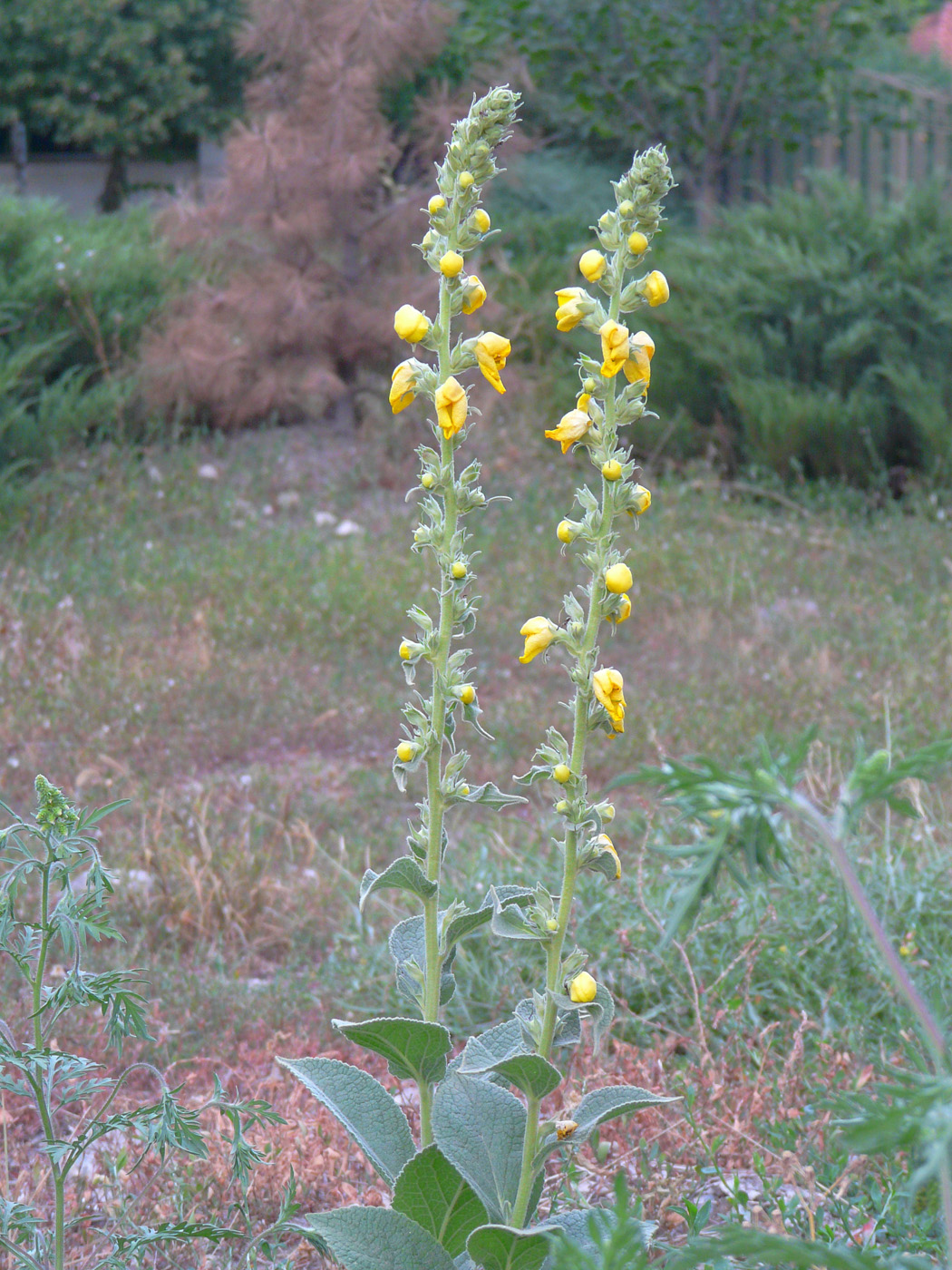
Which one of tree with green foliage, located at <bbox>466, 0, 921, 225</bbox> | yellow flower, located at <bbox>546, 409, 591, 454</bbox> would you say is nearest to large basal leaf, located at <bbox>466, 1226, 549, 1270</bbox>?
yellow flower, located at <bbox>546, 409, 591, 454</bbox>

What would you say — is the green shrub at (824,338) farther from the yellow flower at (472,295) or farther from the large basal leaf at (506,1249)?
the large basal leaf at (506,1249)

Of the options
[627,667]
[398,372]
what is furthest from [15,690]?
[398,372]

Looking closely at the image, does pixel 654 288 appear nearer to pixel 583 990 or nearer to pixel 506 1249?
pixel 583 990

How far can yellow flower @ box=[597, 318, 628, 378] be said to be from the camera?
1412 mm

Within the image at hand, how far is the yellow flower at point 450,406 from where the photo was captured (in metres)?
1.51

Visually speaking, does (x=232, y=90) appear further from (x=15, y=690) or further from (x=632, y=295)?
(x=632, y=295)

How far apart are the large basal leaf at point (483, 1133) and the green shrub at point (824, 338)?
588 cm

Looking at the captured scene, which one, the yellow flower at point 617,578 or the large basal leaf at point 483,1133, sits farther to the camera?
the large basal leaf at point 483,1133

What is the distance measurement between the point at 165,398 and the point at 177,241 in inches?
50.4

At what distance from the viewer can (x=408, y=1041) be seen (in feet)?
4.83

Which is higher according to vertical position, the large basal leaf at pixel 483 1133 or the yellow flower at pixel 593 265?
the yellow flower at pixel 593 265

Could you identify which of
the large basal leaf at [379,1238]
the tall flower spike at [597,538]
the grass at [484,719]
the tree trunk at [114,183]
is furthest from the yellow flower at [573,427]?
the tree trunk at [114,183]

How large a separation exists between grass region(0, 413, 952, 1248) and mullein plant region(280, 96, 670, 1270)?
0.24 metres

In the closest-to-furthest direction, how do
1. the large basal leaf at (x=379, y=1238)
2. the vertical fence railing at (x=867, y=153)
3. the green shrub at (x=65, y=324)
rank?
the large basal leaf at (x=379, y=1238) → the green shrub at (x=65, y=324) → the vertical fence railing at (x=867, y=153)
